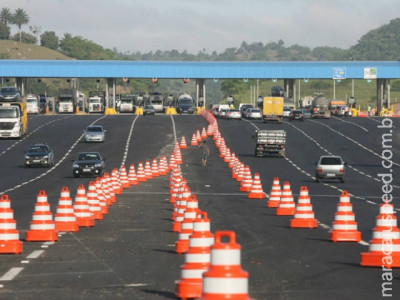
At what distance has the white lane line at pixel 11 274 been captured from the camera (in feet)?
47.9

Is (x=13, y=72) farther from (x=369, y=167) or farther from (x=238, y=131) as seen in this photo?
(x=369, y=167)

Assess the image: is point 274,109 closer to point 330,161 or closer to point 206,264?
point 330,161

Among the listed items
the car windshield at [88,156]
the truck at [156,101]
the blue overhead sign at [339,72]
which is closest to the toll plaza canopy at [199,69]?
the blue overhead sign at [339,72]

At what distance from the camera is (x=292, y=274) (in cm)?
1514

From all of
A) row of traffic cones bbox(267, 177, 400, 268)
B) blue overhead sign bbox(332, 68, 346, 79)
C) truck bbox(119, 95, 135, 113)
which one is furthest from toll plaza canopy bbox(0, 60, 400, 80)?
row of traffic cones bbox(267, 177, 400, 268)

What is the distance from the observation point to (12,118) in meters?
77.0

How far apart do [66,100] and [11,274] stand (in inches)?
4418

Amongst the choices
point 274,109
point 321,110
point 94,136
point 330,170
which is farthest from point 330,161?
point 321,110

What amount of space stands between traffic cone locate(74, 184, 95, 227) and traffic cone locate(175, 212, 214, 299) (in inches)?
437

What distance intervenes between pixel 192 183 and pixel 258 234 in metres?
24.9

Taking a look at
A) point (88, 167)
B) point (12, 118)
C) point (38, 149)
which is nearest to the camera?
point (88, 167)

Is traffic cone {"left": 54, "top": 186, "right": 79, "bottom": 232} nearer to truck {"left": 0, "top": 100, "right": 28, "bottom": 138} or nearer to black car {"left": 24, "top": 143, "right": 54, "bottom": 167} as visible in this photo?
black car {"left": 24, "top": 143, "right": 54, "bottom": 167}

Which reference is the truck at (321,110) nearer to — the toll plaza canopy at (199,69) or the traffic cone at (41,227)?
the toll plaza canopy at (199,69)

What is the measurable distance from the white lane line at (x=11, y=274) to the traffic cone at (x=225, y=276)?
21.5 ft
